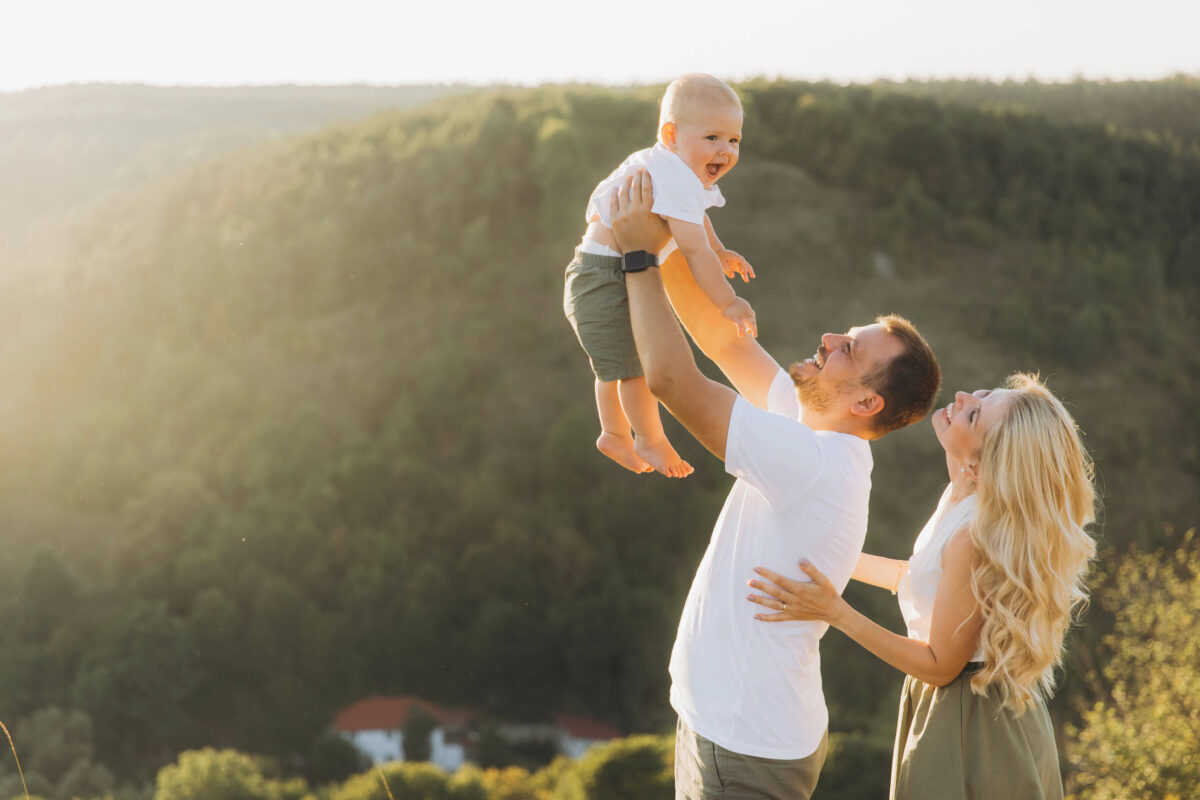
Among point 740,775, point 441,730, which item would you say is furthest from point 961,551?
point 441,730

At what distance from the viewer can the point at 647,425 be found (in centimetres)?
223

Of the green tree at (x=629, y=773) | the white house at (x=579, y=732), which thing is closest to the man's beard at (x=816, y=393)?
the green tree at (x=629, y=773)

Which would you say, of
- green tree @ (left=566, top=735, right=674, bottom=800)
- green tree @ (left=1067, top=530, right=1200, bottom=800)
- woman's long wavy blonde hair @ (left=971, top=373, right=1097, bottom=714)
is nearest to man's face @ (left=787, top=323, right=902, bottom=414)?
woman's long wavy blonde hair @ (left=971, top=373, right=1097, bottom=714)

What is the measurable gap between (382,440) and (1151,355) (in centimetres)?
2857

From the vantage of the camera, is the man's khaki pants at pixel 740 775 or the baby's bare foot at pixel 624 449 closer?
the man's khaki pants at pixel 740 775

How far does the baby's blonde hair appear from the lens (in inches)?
86.4

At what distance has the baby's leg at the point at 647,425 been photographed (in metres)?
2.19

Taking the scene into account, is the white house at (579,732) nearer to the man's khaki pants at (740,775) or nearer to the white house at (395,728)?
the white house at (395,728)

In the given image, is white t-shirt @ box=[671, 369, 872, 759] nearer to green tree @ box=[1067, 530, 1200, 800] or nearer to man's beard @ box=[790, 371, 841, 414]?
man's beard @ box=[790, 371, 841, 414]

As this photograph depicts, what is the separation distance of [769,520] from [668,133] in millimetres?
1005

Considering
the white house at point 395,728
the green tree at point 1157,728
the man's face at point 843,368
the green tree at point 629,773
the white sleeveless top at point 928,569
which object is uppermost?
the man's face at point 843,368

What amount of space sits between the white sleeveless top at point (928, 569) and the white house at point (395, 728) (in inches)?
940

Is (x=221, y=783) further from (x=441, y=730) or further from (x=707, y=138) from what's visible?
(x=707, y=138)

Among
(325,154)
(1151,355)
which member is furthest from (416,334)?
(1151,355)
